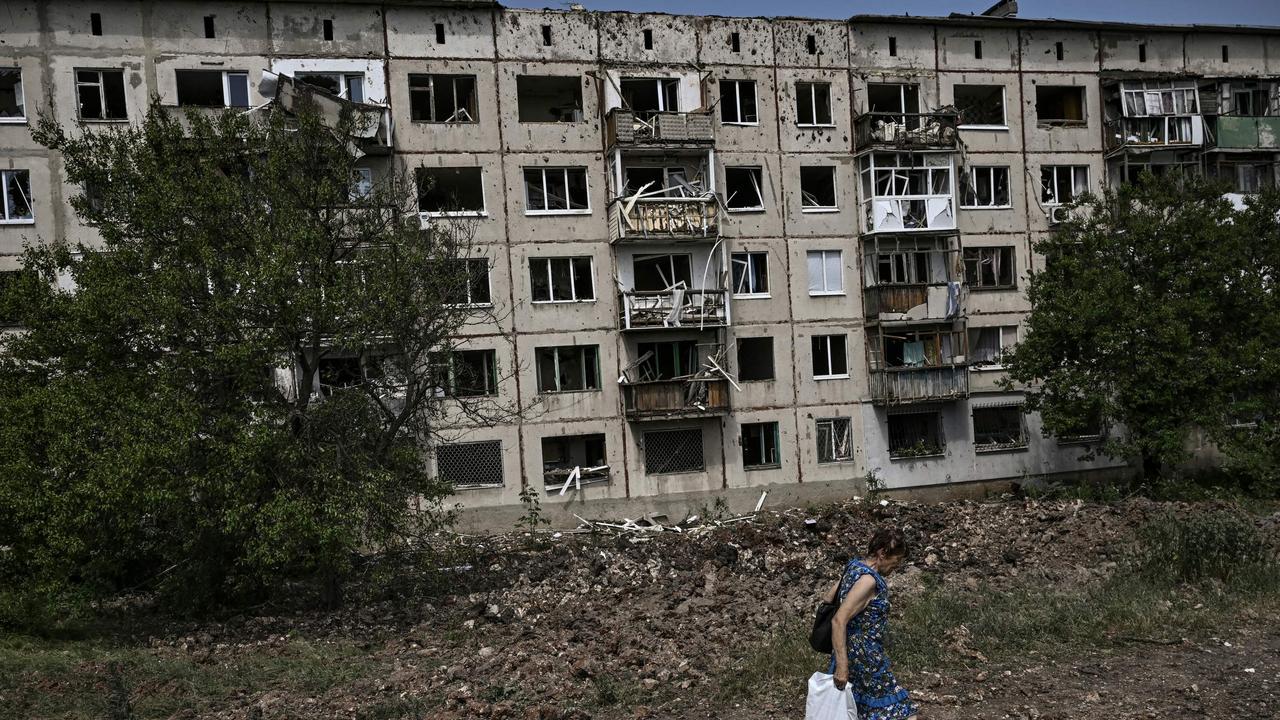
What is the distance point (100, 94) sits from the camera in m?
29.0

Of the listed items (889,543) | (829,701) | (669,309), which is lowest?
(829,701)

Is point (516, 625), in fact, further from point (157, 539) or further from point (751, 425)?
point (751, 425)

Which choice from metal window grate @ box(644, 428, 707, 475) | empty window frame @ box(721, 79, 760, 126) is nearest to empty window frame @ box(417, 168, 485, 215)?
empty window frame @ box(721, 79, 760, 126)

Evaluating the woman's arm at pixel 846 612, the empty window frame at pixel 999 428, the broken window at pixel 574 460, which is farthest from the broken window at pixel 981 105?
the woman's arm at pixel 846 612

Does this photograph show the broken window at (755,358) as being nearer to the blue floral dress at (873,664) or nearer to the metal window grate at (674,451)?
the metal window grate at (674,451)

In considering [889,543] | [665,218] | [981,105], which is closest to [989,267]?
[981,105]

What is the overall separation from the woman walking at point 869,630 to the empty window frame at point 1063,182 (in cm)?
3166

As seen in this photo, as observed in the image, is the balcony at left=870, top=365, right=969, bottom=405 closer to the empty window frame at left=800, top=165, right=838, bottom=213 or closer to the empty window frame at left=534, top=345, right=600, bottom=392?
the empty window frame at left=800, top=165, right=838, bottom=213

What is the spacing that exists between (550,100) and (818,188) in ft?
32.1

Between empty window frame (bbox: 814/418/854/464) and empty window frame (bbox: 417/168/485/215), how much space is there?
13.3 meters

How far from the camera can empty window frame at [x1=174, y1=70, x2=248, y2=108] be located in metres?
29.6

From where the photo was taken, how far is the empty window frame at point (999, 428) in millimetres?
35062

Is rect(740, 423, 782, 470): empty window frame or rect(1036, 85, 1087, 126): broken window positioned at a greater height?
rect(1036, 85, 1087, 126): broken window

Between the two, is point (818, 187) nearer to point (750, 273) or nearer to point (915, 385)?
point (750, 273)
